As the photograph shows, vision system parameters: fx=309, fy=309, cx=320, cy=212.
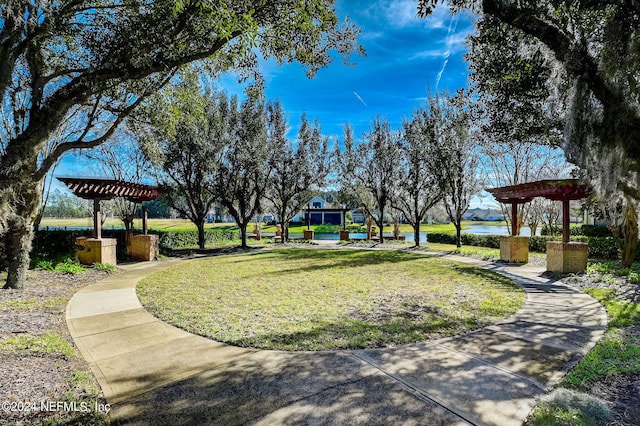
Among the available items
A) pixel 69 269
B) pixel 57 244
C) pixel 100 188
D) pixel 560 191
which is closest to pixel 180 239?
pixel 57 244

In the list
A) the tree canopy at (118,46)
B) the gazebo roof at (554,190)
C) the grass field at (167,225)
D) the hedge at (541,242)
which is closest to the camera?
the tree canopy at (118,46)

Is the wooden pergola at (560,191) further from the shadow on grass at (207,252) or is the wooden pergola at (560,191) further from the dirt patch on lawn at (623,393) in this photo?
the shadow on grass at (207,252)

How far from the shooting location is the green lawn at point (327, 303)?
14.1 ft

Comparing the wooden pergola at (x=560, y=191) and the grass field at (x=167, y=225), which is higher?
the wooden pergola at (x=560, y=191)

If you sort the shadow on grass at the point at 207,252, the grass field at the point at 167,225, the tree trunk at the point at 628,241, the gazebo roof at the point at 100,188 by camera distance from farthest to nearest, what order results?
the grass field at the point at 167,225 < the shadow on grass at the point at 207,252 < the gazebo roof at the point at 100,188 < the tree trunk at the point at 628,241

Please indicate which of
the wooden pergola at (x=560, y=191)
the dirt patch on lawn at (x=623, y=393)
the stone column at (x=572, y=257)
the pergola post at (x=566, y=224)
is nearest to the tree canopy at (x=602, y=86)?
the dirt patch on lawn at (x=623, y=393)

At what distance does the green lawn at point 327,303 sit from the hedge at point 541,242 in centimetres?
823

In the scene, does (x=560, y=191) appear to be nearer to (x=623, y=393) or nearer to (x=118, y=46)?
(x=623, y=393)

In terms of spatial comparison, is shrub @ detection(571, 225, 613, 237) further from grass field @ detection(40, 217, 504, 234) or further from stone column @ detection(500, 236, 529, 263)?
grass field @ detection(40, 217, 504, 234)

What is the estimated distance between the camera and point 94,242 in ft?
32.6

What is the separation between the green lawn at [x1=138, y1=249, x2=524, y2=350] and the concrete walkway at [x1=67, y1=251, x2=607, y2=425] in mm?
356

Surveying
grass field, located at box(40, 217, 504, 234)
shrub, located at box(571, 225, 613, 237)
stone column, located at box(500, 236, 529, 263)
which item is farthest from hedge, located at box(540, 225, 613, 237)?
grass field, located at box(40, 217, 504, 234)

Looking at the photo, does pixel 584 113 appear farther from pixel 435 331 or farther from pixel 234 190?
pixel 234 190

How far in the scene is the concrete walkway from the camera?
2484 mm
